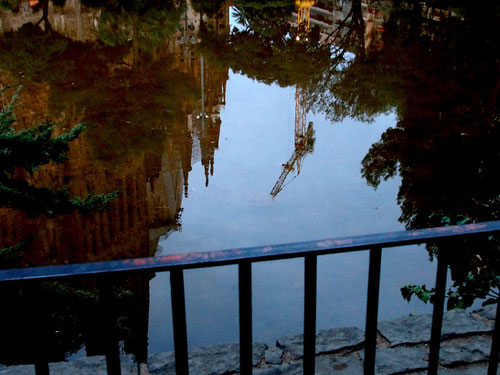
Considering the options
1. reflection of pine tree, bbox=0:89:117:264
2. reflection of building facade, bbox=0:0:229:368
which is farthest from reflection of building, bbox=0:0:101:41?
reflection of pine tree, bbox=0:89:117:264

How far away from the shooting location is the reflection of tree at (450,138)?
22.0 feet

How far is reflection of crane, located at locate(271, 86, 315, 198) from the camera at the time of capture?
15409 millimetres

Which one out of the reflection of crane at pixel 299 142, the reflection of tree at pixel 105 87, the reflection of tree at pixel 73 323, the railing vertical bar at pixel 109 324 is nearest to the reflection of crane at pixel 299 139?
the reflection of crane at pixel 299 142

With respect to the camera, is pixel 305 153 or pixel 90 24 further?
pixel 90 24

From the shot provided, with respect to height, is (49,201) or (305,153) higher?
(49,201)

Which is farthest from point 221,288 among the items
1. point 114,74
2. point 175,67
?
point 175,67

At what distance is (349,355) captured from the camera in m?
4.45

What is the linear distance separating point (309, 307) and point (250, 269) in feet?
1.17

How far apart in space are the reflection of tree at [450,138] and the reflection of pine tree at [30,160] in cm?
430

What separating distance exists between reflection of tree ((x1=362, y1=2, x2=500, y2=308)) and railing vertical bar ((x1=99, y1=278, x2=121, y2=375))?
4.35 m

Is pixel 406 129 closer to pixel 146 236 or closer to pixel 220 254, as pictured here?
pixel 220 254

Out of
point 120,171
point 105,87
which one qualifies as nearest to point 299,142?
point 120,171

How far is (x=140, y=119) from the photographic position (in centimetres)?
A: 1898

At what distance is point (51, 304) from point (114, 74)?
15.9 metres
